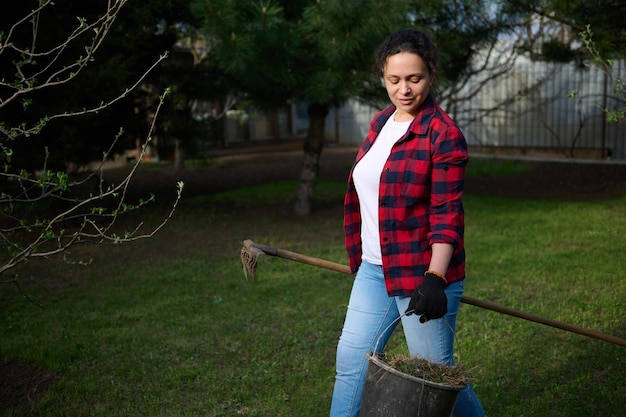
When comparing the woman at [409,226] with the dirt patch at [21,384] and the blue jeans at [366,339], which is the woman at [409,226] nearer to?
the blue jeans at [366,339]

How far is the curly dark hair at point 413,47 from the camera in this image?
2.57m

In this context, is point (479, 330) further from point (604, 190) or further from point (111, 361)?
point (604, 190)

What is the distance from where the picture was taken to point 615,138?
42.4 feet

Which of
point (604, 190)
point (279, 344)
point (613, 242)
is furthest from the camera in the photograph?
point (604, 190)

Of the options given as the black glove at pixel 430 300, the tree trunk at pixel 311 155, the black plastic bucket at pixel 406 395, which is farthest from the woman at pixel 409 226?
the tree trunk at pixel 311 155

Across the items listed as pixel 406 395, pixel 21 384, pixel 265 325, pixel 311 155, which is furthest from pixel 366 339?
pixel 311 155

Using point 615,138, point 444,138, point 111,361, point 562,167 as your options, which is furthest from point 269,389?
point 615,138

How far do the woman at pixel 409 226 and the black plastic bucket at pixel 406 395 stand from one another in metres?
0.21

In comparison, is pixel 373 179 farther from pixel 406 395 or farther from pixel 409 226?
pixel 406 395

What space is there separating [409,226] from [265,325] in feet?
8.26

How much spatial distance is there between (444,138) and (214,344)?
2550mm

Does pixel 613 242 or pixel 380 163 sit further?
pixel 613 242

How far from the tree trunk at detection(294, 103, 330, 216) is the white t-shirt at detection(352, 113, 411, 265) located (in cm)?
568

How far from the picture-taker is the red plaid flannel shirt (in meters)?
2.49
